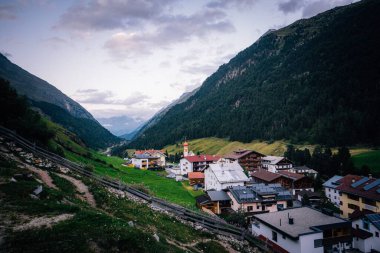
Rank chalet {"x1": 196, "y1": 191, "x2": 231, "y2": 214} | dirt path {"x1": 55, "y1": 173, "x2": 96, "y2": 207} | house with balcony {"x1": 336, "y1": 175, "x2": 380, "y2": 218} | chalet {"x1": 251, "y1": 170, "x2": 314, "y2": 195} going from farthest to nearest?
chalet {"x1": 251, "y1": 170, "x2": 314, "y2": 195}, chalet {"x1": 196, "y1": 191, "x2": 231, "y2": 214}, house with balcony {"x1": 336, "y1": 175, "x2": 380, "y2": 218}, dirt path {"x1": 55, "y1": 173, "x2": 96, "y2": 207}

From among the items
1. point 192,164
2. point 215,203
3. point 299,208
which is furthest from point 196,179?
point 299,208

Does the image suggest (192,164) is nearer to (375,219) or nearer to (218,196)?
(218,196)

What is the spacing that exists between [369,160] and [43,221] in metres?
125

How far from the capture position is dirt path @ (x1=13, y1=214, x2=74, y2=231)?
1580cm

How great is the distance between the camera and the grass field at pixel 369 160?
9868 cm

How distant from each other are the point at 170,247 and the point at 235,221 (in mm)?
35301

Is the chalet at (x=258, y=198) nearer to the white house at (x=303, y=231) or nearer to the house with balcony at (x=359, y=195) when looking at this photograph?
the house with balcony at (x=359, y=195)

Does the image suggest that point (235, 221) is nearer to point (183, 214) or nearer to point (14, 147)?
point (183, 214)

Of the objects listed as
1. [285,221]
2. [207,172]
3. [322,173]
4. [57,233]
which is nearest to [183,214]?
[57,233]

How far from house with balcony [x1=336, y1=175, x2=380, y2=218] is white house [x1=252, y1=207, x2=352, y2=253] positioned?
1523cm

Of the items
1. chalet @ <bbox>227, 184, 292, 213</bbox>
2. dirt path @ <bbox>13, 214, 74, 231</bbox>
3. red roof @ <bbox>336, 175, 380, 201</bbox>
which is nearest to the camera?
dirt path @ <bbox>13, 214, 74, 231</bbox>

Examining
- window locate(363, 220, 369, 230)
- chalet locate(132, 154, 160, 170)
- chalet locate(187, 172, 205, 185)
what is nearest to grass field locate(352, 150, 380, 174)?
window locate(363, 220, 369, 230)

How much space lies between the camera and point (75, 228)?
53.4 ft

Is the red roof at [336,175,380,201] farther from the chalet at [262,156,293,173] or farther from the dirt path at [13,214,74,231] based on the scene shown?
the dirt path at [13,214,74,231]
